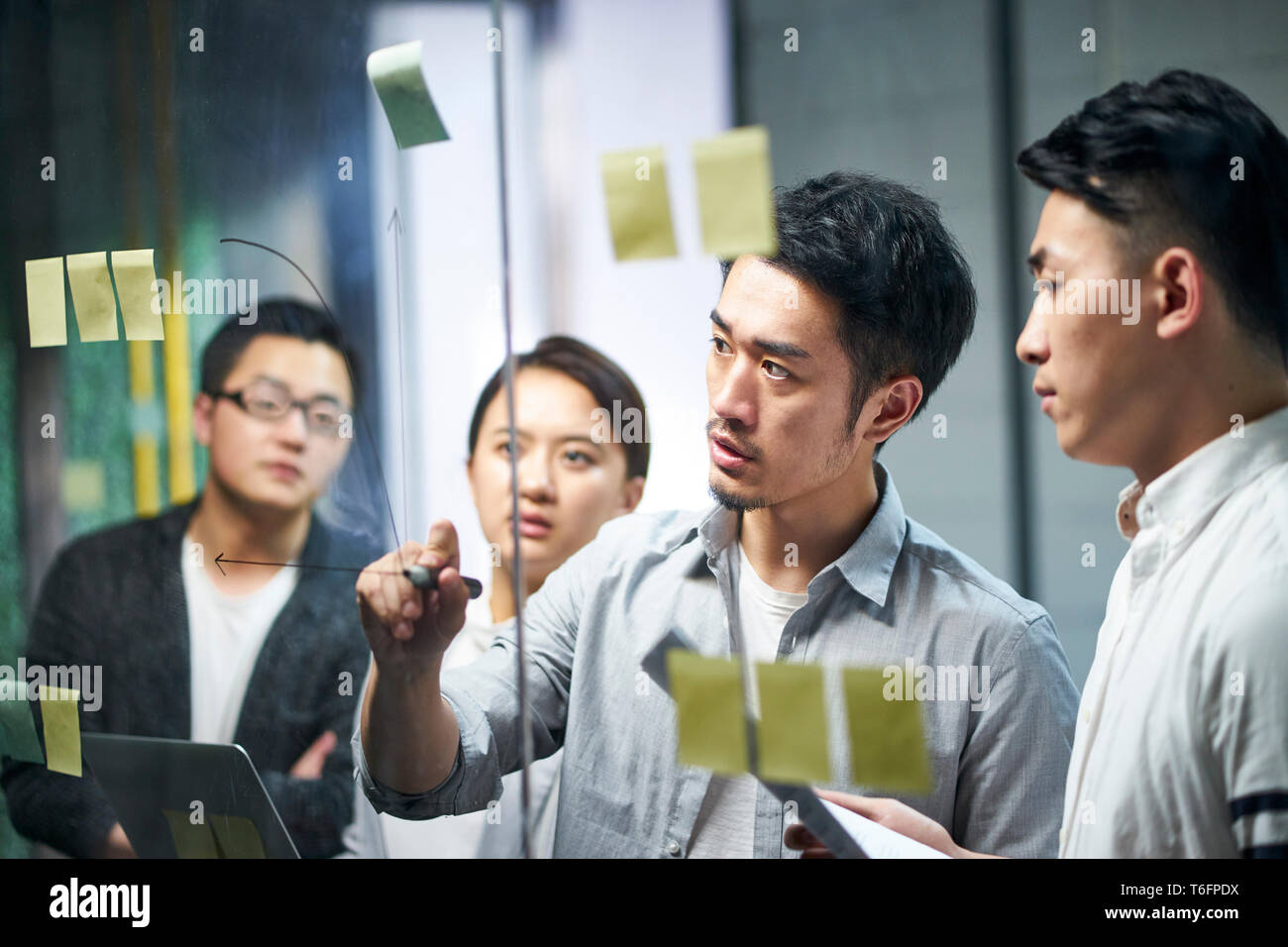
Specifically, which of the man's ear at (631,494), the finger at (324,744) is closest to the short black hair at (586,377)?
the man's ear at (631,494)

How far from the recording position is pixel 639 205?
82 centimetres

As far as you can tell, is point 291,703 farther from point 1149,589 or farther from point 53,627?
point 1149,589

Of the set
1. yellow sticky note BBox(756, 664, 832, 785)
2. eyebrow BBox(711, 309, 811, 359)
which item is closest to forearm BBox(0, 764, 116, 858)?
yellow sticky note BBox(756, 664, 832, 785)

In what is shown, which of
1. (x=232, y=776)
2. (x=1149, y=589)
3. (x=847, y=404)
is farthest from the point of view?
(x=232, y=776)

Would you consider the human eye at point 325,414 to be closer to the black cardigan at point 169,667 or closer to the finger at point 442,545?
the black cardigan at point 169,667

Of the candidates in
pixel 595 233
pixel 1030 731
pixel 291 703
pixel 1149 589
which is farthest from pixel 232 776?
pixel 1149 589

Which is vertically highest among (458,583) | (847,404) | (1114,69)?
(1114,69)

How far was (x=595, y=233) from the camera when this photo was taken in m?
0.93

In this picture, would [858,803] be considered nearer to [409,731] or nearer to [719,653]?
[719,653]

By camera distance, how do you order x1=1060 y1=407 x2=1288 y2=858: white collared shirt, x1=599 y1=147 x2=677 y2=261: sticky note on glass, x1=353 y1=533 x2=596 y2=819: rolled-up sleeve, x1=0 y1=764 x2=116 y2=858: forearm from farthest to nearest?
x1=0 y1=764 x2=116 y2=858: forearm < x1=353 y1=533 x2=596 y2=819: rolled-up sleeve < x1=599 y1=147 x2=677 y2=261: sticky note on glass < x1=1060 y1=407 x2=1288 y2=858: white collared shirt

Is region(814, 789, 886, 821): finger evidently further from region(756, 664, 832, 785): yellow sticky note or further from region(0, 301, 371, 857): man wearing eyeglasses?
region(0, 301, 371, 857): man wearing eyeglasses

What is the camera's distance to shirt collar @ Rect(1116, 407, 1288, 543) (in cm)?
75

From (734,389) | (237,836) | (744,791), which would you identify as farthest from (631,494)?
(237,836)
